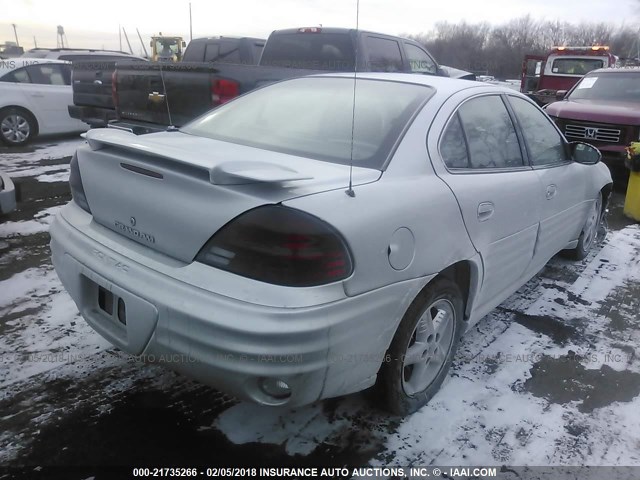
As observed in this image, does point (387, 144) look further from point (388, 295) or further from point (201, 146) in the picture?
point (201, 146)

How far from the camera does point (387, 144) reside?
236 centimetres

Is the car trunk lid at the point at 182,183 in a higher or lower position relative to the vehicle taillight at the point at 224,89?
lower

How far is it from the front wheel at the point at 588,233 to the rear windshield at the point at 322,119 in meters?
2.63

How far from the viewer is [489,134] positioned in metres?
2.94

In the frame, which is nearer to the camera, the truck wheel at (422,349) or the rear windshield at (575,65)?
the truck wheel at (422,349)

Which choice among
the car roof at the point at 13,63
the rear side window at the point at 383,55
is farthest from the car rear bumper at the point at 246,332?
A: the car roof at the point at 13,63

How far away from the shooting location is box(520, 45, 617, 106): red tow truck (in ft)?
47.3

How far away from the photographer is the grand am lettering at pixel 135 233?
208 centimetres

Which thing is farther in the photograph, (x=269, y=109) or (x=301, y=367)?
(x=269, y=109)

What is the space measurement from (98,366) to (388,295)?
1729mm

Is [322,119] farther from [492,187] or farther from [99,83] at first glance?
[99,83]

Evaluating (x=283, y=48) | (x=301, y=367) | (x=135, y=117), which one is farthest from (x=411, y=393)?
(x=283, y=48)

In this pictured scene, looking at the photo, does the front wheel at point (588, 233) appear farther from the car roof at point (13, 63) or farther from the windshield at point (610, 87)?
the car roof at point (13, 63)

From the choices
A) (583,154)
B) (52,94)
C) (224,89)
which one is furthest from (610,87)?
(52,94)
